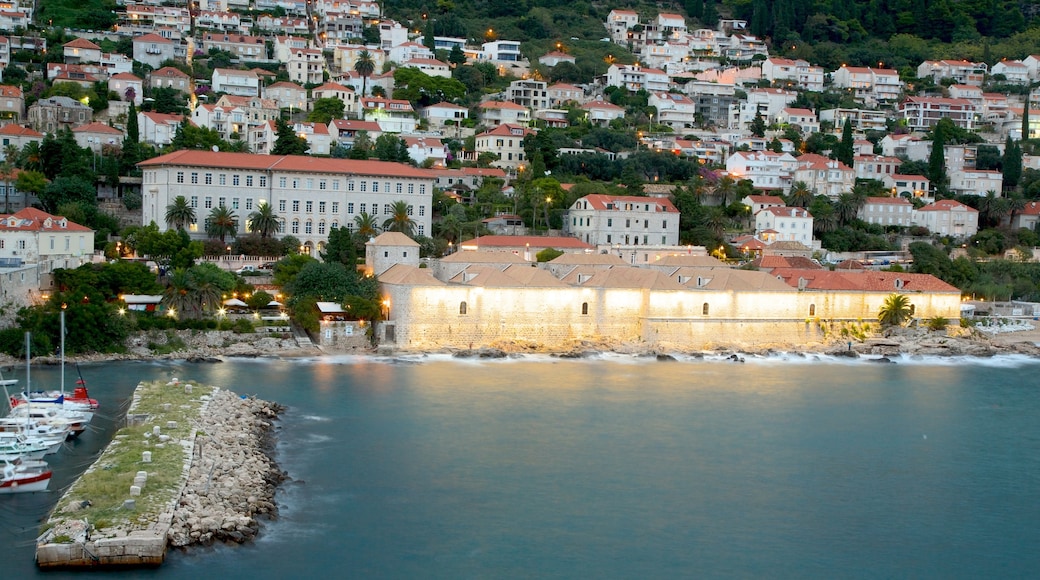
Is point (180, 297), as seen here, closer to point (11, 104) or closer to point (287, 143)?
point (287, 143)

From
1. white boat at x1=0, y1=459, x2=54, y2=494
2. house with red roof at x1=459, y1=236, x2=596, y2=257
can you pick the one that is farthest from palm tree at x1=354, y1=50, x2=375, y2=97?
white boat at x1=0, y1=459, x2=54, y2=494

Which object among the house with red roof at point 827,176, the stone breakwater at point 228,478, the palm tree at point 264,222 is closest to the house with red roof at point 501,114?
the house with red roof at point 827,176

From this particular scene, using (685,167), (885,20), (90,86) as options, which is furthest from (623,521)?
(885,20)

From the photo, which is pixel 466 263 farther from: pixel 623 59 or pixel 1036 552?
pixel 623 59

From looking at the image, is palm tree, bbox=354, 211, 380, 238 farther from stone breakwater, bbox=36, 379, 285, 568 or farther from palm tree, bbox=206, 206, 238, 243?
stone breakwater, bbox=36, 379, 285, 568

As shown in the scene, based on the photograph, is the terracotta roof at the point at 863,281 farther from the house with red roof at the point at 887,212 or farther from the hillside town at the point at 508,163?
the house with red roof at the point at 887,212

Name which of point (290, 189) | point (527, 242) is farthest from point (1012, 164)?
point (290, 189)

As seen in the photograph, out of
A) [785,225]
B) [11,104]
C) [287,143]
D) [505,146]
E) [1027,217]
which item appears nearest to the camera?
[287,143]
